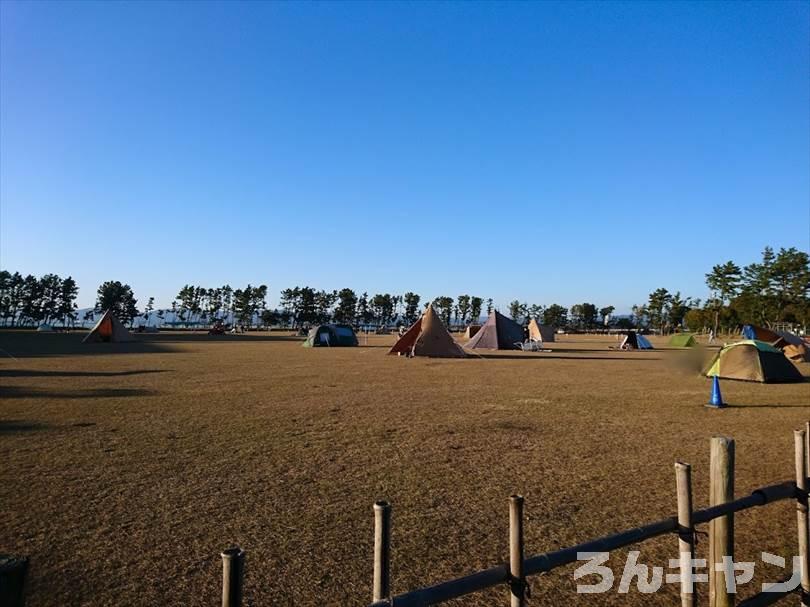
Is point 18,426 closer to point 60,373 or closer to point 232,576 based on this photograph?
point 232,576

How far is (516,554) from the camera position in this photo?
2.51 metres

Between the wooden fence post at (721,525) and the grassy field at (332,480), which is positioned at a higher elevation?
the wooden fence post at (721,525)

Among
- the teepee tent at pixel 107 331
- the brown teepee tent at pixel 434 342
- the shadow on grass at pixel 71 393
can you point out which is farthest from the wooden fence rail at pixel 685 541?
the teepee tent at pixel 107 331

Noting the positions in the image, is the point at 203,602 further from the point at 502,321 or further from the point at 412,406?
the point at 502,321

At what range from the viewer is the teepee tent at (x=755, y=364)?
16203 millimetres

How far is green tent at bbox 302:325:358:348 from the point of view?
34969mm

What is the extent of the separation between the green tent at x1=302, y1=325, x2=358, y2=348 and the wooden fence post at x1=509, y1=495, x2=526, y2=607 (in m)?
32.7

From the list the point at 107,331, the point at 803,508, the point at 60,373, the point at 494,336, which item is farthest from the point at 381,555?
the point at 107,331

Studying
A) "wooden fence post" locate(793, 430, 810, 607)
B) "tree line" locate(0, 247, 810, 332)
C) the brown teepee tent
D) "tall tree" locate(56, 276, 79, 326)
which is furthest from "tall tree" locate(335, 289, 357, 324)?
"wooden fence post" locate(793, 430, 810, 607)

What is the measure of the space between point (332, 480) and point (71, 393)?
366 inches

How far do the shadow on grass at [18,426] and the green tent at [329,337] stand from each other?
25.7 metres

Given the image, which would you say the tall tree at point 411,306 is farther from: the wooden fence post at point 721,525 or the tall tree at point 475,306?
the wooden fence post at point 721,525

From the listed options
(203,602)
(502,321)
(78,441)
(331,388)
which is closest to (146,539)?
(203,602)

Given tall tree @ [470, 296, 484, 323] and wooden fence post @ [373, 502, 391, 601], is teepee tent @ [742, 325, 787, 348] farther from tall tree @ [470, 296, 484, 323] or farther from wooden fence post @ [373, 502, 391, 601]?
tall tree @ [470, 296, 484, 323]
